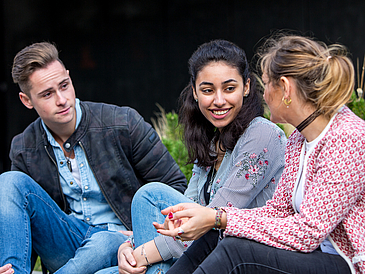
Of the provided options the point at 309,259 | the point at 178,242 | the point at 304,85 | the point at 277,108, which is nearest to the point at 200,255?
the point at 178,242

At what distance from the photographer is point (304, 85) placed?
160cm

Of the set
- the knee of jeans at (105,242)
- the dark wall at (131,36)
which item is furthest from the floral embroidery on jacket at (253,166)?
the dark wall at (131,36)

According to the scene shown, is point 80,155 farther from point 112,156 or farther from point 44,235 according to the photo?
point 44,235

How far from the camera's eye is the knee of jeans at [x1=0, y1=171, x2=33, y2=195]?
2.26 m

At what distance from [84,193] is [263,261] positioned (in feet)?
4.99

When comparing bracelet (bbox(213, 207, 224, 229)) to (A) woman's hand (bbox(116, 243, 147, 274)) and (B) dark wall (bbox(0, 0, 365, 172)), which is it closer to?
(A) woman's hand (bbox(116, 243, 147, 274))

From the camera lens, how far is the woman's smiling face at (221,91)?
2.19m

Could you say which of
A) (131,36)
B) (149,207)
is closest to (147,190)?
(149,207)

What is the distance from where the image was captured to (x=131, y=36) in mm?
6645

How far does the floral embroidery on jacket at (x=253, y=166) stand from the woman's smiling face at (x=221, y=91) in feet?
1.02

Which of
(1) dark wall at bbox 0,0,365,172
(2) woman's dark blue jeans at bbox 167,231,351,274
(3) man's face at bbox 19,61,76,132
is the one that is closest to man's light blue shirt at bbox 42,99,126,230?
(3) man's face at bbox 19,61,76,132

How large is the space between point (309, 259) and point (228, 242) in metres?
0.31

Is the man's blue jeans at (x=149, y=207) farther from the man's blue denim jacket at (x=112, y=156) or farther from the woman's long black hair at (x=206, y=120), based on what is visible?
the man's blue denim jacket at (x=112, y=156)

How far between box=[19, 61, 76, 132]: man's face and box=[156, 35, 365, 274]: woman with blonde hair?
1287mm
